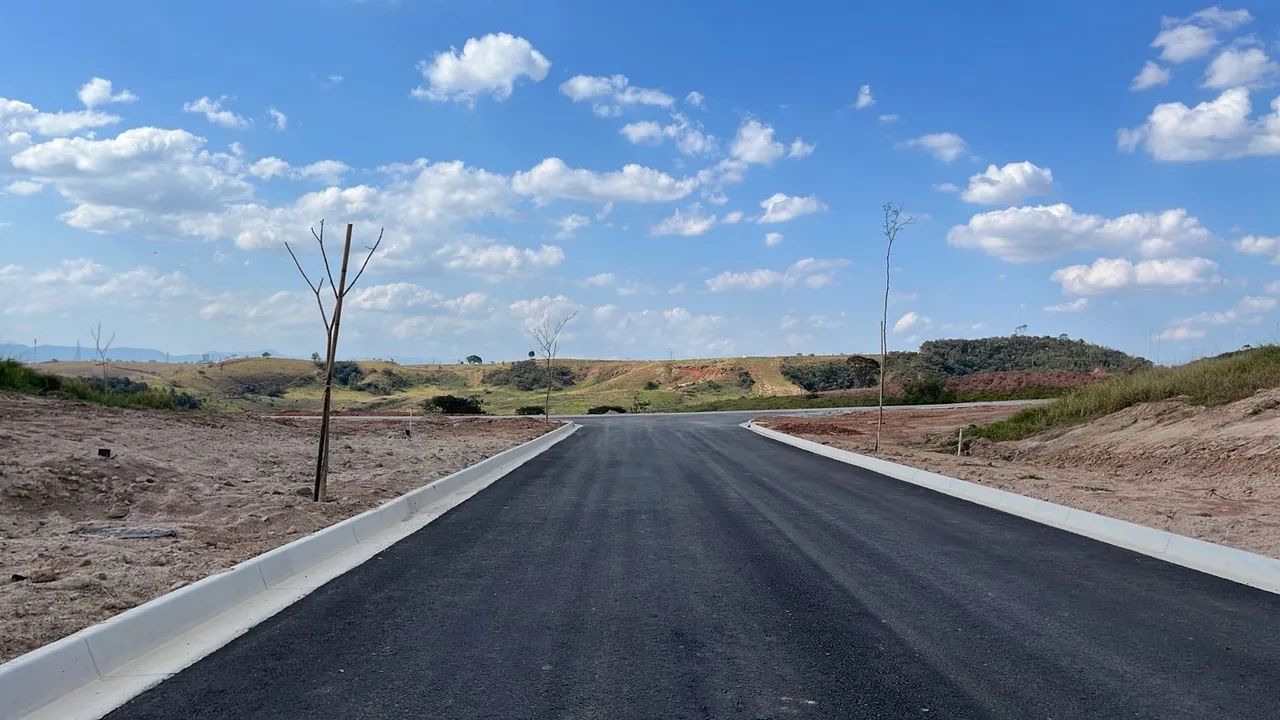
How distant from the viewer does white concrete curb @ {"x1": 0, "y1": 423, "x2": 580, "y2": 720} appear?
4.75 meters

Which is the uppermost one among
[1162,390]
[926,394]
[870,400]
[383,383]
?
[1162,390]

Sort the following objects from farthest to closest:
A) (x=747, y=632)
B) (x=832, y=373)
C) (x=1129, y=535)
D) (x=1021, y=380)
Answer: (x=832, y=373) → (x=1021, y=380) → (x=1129, y=535) → (x=747, y=632)

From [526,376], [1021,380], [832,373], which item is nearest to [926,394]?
[1021,380]

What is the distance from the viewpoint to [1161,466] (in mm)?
18500

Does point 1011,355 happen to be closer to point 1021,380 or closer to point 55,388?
point 1021,380

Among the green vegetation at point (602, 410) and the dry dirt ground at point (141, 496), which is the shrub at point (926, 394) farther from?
the dry dirt ground at point (141, 496)

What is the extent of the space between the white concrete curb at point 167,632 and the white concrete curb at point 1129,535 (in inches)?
337

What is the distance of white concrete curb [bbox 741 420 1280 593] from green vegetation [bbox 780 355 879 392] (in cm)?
7926

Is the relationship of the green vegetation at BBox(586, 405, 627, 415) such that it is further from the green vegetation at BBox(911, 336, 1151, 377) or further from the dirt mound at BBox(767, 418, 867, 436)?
the green vegetation at BBox(911, 336, 1151, 377)

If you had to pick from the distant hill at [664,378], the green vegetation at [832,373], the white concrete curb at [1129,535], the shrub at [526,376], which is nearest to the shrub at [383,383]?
the distant hill at [664,378]

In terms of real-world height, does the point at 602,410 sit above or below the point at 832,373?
below

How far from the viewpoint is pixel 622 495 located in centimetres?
1452

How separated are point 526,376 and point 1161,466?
3655 inches

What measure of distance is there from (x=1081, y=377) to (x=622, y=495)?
65.0 meters
